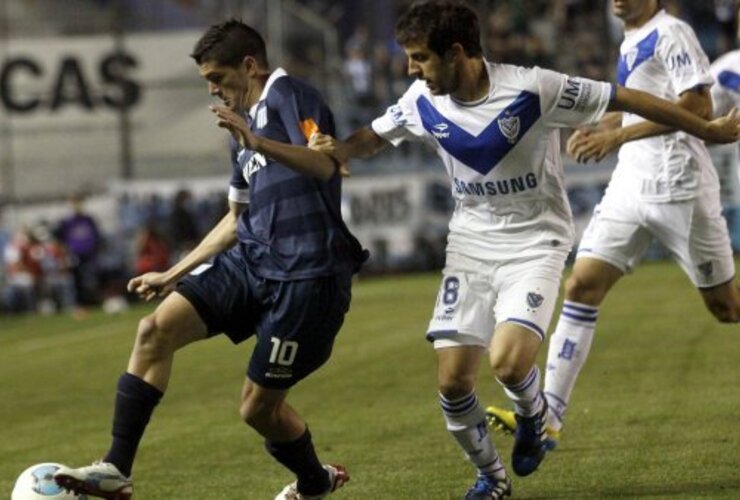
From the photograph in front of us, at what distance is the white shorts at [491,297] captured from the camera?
26.3ft

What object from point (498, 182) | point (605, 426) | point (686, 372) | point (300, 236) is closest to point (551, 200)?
point (498, 182)

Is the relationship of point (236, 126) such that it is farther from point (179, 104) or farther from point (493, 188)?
point (179, 104)

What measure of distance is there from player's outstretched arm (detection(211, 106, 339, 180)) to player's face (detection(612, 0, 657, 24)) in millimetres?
3132

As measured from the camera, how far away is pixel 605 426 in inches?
421

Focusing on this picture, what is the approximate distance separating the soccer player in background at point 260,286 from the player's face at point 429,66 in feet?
1.53

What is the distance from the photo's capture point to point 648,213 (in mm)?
10016

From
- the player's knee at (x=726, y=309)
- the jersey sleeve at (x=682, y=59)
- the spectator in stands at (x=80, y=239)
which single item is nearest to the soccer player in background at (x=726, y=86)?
the jersey sleeve at (x=682, y=59)

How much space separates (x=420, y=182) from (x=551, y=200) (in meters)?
23.6

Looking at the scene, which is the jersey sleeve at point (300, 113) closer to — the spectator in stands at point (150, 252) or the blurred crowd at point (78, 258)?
the spectator in stands at point (150, 252)

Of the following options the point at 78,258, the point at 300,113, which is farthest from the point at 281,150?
the point at 78,258

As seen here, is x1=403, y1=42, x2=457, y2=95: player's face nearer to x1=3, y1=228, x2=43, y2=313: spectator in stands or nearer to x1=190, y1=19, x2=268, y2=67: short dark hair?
x1=190, y1=19, x2=268, y2=67: short dark hair

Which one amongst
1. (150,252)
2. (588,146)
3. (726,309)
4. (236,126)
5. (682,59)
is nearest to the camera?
(236,126)

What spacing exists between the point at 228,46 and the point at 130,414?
169 centimetres

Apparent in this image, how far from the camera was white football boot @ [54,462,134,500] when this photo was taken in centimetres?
759
